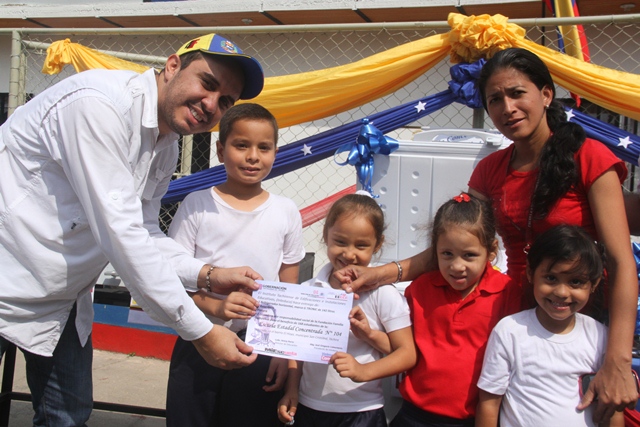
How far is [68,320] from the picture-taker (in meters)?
1.97

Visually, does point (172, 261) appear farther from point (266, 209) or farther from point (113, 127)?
point (113, 127)

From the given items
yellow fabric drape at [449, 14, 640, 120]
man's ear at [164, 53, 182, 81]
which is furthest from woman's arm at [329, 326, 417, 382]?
yellow fabric drape at [449, 14, 640, 120]

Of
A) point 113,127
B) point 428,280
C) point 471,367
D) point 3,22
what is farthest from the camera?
point 3,22

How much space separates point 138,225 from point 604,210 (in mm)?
1352

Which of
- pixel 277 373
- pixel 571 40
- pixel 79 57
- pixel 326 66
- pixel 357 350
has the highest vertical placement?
pixel 326 66

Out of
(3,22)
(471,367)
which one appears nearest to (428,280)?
(471,367)

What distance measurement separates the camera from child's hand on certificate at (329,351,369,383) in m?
1.71

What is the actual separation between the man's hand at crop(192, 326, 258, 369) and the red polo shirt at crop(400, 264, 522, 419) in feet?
1.72

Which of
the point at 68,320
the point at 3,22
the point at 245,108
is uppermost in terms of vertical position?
the point at 3,22

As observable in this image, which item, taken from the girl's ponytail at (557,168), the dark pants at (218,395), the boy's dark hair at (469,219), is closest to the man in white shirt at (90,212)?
the dark pants at (218,395)

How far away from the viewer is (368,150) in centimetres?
291

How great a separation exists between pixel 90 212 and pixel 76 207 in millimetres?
160

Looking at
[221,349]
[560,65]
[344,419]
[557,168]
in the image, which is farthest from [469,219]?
[560,65]

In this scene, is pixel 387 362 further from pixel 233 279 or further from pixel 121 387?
pixel 121 387
